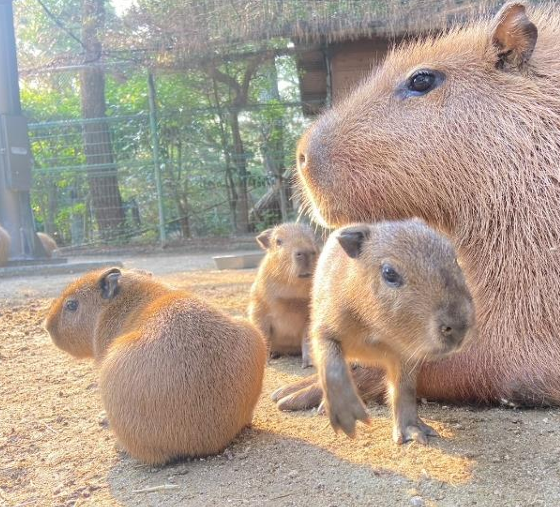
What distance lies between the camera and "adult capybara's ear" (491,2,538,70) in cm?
257

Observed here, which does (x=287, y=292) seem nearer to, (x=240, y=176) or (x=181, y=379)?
(x=181, y=379)

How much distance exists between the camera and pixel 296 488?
185 centimetres

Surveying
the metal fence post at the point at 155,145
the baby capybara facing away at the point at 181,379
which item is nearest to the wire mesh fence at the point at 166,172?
the metal fence post at the point at 155,145

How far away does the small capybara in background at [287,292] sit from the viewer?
3859 mm

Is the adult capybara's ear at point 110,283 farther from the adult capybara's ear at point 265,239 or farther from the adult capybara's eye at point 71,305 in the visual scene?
the adult capybara's ear at point 265,239

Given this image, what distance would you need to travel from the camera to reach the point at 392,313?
193 centimetres

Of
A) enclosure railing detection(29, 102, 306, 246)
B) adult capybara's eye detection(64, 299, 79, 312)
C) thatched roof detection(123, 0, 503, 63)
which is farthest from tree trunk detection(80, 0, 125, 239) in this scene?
adult capybara's eye detection(64, 299, 79, 312)

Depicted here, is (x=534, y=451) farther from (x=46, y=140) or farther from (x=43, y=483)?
(x=46, y=140)

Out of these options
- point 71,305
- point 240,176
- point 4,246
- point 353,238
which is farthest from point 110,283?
point 240,176

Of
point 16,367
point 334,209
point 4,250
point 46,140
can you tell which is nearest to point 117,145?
point 46,140

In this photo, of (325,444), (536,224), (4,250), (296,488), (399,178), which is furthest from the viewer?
(4,250)

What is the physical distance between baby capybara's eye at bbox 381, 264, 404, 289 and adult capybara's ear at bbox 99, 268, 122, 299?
4.20ft

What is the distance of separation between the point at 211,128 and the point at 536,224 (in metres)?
10.6

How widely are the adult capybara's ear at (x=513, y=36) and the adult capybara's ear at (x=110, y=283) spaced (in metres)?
1.84
